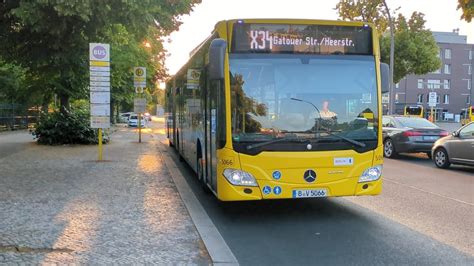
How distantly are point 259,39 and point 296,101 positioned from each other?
40.5 inches

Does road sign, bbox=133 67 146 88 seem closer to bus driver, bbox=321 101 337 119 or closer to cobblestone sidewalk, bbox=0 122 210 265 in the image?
cobblestone sidewalk, bbox=0 122 210 265

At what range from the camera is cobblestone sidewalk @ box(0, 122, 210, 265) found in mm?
5527

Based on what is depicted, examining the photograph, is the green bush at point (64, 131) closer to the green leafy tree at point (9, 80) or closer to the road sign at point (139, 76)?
the road sign at point (139, 76)

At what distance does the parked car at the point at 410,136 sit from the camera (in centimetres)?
1686

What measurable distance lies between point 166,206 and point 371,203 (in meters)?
3.60

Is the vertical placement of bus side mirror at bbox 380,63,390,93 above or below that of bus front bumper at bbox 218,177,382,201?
above

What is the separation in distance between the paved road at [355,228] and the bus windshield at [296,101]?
1.18 metres

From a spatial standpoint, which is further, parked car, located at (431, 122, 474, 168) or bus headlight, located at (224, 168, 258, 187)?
parked car, located at (431, 122, 474, 168)

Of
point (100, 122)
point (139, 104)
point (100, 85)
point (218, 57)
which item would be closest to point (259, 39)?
point (218, 57)

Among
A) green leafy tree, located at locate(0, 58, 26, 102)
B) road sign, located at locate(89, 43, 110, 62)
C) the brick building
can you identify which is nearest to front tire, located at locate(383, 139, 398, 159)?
road sign, located at locate(89, 43, 110, 62)

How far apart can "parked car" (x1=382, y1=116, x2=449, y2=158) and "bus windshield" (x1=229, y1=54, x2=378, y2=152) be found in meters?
10.3

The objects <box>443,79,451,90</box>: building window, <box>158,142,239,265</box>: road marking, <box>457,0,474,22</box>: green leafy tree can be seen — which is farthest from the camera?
<box>443,79,451,90</box>: building window

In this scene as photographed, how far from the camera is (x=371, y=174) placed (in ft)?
24.3

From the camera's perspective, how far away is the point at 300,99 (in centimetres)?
711
